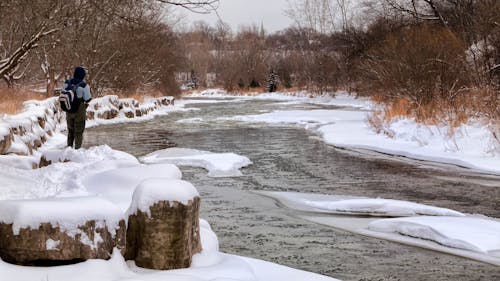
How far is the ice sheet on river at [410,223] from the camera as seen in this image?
5.76 m

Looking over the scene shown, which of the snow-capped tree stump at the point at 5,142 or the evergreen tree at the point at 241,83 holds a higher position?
the evergreen tree at the point at 241,83

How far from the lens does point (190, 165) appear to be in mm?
11633

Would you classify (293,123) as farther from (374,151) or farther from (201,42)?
(201,42)

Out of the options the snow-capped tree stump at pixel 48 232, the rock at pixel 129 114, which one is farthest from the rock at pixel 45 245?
the rock at pixel 129 114

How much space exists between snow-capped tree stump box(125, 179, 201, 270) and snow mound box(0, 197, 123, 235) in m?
0.27

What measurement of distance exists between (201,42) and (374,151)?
334 ft

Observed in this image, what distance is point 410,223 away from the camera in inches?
254

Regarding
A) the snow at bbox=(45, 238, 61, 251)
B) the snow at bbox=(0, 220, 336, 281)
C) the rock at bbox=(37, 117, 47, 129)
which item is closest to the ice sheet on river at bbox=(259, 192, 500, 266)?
the snow at bbox=(0, 220, 336, 281)

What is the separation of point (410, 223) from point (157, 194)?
3451 millimetres

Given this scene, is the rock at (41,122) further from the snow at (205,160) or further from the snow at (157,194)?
the snow at (157,194)

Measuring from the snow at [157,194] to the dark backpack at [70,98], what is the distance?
6.68 m

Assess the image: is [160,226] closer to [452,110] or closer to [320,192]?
[320,192]

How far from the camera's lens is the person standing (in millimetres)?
10461

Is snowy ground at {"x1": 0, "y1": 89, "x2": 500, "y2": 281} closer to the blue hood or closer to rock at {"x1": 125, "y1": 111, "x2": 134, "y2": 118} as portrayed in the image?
the blue hood
